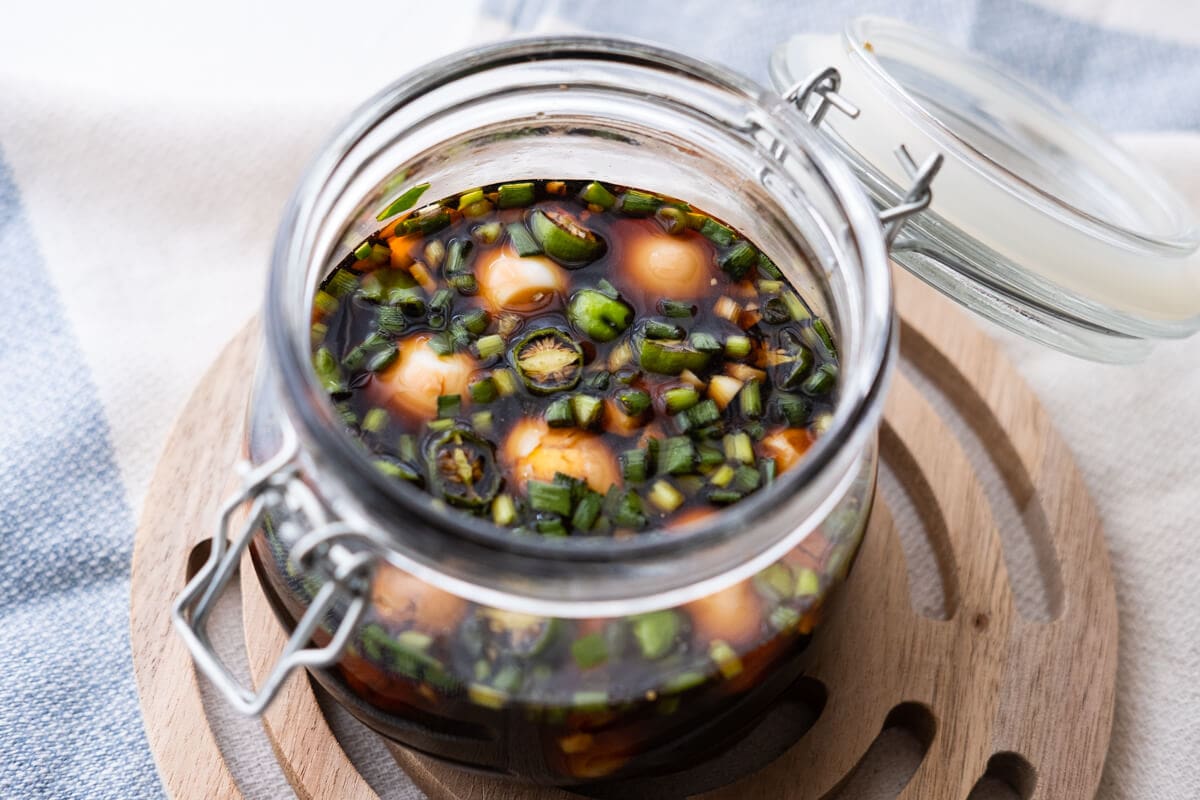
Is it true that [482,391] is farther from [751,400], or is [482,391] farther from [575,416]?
[751,400]

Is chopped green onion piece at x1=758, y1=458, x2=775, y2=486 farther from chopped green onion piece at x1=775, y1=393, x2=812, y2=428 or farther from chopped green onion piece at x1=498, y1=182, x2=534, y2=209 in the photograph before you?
A: chopped green onion piece at x1=498, y1=182, x2=534, y2=209

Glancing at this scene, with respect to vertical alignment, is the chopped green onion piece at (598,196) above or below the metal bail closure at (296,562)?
above

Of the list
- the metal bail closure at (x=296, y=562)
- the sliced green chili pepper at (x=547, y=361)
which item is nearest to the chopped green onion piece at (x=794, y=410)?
the sliced green chili pepper at (x=547, y=361)

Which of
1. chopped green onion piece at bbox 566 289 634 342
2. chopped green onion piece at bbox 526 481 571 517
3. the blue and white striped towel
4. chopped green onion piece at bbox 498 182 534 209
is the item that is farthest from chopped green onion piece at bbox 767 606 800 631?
the blue and white striped towel

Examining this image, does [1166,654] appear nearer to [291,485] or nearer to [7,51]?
[291,485]

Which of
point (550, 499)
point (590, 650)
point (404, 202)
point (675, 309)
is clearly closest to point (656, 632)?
point (590, 650)

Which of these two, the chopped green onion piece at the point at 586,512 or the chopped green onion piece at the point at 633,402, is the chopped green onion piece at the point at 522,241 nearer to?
the chopped green onion piece at the point at 633,402
